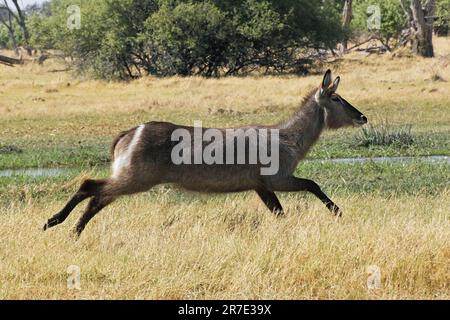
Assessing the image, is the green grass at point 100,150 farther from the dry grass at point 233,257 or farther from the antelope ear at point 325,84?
the dry grass at point 233,257

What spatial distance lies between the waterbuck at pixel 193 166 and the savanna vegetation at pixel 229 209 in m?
0.21

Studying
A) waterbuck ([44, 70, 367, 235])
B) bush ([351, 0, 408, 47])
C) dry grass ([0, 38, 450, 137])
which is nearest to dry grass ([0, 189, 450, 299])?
waterbuck ([44, 70, 367, 235])

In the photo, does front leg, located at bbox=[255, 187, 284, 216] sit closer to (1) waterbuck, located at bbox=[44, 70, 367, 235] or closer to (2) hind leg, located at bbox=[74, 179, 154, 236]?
(1) waterbuck, located at bbox=[44, 70, 367, 235]

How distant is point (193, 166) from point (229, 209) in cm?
A: 61

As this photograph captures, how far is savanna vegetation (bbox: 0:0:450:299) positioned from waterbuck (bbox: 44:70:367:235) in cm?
21

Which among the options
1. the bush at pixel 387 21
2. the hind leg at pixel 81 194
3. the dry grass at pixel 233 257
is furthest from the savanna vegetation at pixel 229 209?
the bush at pixel 387 21

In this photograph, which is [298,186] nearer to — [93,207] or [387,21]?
[93,207]

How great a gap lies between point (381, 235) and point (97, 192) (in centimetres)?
228

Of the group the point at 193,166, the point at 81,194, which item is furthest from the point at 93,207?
the point at 193,166

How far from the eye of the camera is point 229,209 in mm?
6848

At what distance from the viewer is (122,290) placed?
4.77 m

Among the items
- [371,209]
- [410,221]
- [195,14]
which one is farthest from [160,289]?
[195,14]

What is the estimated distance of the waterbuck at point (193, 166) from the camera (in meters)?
6.35

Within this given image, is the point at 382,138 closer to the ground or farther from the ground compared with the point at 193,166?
closer to the ground
